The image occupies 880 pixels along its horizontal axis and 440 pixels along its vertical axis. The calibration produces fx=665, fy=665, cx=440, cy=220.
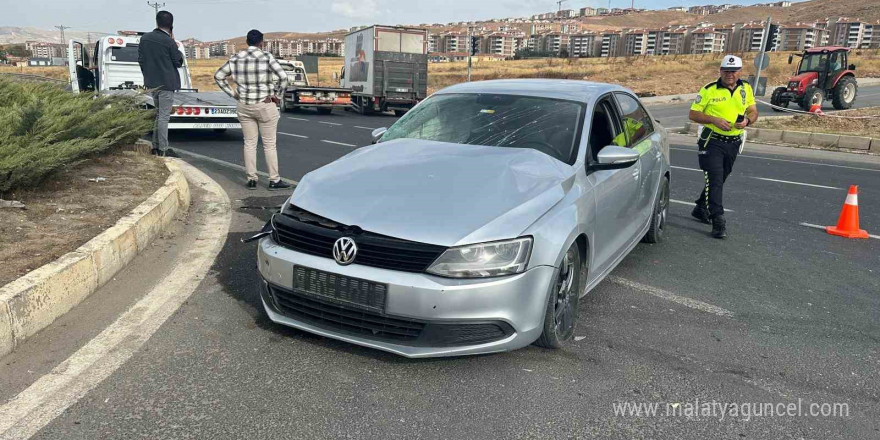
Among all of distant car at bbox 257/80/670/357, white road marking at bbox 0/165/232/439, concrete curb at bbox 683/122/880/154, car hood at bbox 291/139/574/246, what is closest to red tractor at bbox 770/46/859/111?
concrete curb at bbox 683/122/880/154

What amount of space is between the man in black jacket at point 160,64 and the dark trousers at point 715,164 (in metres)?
6.90

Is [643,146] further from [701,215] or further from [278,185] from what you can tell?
[278,185]

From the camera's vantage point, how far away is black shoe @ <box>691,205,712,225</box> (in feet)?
23.8

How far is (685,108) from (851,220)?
24347 millimetres

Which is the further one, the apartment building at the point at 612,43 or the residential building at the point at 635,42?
the apartment building at the point at 612,43

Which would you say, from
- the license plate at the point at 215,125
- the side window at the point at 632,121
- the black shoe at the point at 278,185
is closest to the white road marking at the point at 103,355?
the black shoe at the point at 278,185

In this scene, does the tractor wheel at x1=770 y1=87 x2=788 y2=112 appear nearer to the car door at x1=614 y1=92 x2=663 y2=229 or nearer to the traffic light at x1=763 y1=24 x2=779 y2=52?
the traffic light at x1=763 y1=24 x2=779 y2=52

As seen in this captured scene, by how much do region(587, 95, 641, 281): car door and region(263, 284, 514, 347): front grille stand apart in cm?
111

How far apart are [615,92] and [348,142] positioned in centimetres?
946

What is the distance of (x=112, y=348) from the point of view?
11.4ft

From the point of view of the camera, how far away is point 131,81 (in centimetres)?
1440

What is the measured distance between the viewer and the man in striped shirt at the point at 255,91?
25.4 feet

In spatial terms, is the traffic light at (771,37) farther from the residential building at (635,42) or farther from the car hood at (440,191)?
the residential building at (635,42)

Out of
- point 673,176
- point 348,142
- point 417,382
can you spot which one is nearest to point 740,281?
→ point 417,382
